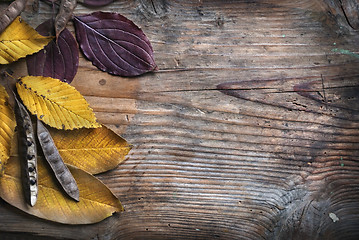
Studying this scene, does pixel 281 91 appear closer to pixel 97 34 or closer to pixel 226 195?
pixel 226 195

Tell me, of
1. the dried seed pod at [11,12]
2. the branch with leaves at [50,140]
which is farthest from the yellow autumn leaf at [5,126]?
the dried seed pod at [11,12]

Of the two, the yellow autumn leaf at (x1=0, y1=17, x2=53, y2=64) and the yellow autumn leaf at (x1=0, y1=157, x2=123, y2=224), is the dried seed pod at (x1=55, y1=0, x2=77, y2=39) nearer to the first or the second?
the yellow autumn leaf at (x1=0, y1=17, x2=53, y2=64)

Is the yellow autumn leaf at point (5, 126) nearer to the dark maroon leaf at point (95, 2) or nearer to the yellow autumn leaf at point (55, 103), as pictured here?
the yellow autumn leaf at point (55, 103)

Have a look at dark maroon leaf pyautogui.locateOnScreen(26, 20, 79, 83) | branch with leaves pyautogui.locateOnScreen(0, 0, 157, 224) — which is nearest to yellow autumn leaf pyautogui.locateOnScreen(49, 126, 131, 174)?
branch with leaves pyautogui.locateOnScreen(0, 0, 157, 224)

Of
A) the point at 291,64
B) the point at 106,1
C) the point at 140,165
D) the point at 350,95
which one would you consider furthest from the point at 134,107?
the point at 350,95

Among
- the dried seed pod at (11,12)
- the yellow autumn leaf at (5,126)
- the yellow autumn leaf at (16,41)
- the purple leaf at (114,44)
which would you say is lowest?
the yellow autumn leaf at (5,126)

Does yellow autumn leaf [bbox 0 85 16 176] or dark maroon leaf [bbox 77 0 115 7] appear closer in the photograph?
yellow autumn leaf [bbox 0 85 16 176]

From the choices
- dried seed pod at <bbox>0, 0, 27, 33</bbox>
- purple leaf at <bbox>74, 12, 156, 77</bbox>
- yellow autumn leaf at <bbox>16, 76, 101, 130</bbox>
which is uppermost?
purple leaf at <bbox>74, 12, 156, 77</bbox>

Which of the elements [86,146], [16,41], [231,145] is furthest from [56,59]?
[231,145]
